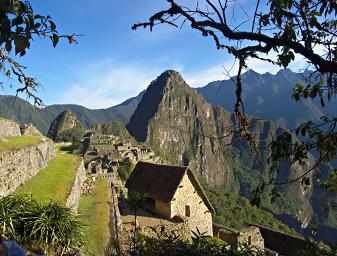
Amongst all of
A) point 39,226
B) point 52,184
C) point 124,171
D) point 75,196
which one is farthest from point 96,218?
point 124,171

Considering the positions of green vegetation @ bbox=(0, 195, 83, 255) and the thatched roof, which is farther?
the thatched roof

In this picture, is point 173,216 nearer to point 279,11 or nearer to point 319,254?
point 319,254

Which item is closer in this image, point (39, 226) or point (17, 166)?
point (39, 226)

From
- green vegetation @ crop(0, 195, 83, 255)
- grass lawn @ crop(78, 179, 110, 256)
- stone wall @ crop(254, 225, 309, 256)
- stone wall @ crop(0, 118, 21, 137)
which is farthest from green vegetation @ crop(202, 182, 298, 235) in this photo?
green vegetation @ crop(0, 195, 83, 255)

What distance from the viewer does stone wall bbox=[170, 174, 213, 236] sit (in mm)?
19906

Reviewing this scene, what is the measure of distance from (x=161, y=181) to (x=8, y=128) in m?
8.95

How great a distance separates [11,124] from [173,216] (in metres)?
9.96

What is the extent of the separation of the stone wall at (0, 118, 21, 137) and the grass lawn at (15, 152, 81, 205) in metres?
2.50

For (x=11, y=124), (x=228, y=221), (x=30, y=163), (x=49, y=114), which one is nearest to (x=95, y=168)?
(x=11, y=124)

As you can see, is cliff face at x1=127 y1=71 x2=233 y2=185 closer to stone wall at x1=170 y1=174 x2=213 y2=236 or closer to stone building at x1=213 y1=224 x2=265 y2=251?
stone building at x1=213 y1=224 x2=265 y2=251

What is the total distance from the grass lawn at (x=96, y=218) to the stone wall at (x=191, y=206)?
13.1ft

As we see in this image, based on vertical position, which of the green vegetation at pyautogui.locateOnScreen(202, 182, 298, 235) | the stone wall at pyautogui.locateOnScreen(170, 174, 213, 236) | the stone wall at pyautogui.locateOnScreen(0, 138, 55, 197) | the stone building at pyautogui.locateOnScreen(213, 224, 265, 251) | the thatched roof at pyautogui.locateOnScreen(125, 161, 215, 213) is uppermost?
the stone wall at pyautogui.locateOnScreen(0, 138, 55, 197)

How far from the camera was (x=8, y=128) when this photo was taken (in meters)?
17.9

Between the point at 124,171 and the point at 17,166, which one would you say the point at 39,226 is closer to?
the point at 17,166
